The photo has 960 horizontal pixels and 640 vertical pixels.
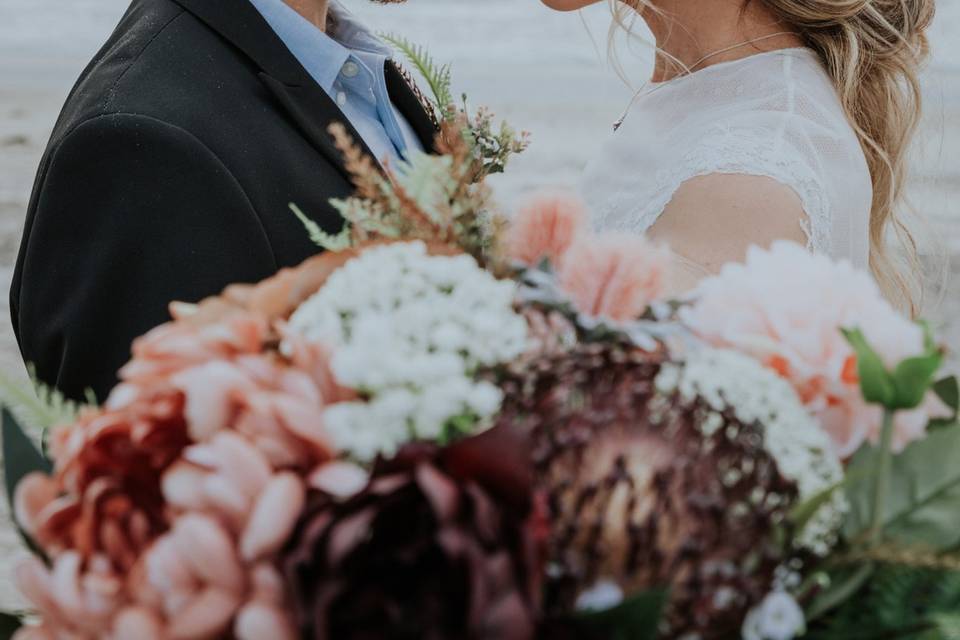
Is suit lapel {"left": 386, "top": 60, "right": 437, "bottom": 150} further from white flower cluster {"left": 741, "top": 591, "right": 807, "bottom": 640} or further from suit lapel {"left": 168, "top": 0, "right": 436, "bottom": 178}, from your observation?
white flower cluster {"left": 741, "top": 591, "right": 807, "bottom": 640}

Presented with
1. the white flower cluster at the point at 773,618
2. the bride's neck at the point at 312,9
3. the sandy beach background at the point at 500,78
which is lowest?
the sandy beach background at the point at 500,78

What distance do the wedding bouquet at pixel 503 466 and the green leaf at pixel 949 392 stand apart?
0.12 ft

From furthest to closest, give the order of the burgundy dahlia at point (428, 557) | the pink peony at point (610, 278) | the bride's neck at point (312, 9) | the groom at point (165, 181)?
the bride's neck at point (312, 9)
the groom at point (165, 181)
the pink peony at point (610, 278)
the burgundy dahlia at point (428, 557)

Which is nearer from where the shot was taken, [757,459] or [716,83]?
[757,459]

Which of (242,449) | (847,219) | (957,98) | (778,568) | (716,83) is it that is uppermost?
(242,449)

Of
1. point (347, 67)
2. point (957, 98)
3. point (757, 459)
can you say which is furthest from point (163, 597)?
point (957, 98)

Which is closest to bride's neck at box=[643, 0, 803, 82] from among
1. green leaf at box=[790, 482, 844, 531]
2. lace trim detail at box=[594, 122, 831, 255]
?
lace trim detail at box=[594, 122, 831, 255]

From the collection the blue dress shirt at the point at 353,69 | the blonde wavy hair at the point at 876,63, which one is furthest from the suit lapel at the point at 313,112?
the blonde wavy hair at the point at 876,63

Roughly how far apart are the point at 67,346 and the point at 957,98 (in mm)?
14543

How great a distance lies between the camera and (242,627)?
0.66m

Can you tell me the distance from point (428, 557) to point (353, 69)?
180 centimetres

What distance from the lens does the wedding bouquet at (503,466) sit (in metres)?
0.67

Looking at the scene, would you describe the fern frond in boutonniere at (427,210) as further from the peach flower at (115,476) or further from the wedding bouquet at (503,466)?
the peach flower at (115,476)

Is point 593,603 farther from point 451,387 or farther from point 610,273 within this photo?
point 610,273
